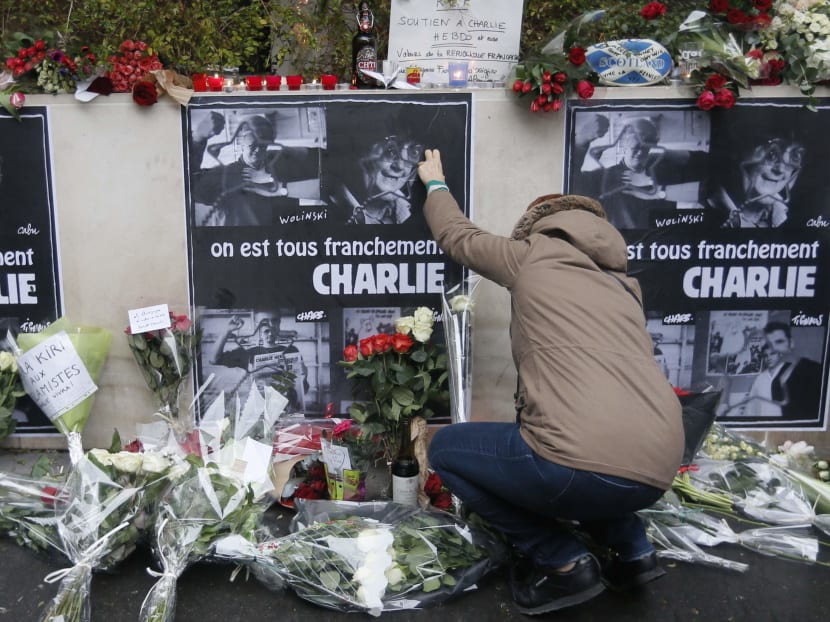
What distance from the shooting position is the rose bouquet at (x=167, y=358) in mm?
3617

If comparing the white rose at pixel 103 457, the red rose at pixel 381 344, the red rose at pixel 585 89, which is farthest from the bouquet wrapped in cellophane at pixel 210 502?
the red rose at pixel 585 89

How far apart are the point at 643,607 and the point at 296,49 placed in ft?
12.9

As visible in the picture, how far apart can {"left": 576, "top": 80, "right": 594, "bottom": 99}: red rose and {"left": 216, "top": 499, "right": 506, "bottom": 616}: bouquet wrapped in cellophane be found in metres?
2.03

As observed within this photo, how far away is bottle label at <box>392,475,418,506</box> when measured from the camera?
3252 millimetres

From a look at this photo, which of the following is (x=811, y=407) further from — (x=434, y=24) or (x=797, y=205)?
(x=434, y=24)

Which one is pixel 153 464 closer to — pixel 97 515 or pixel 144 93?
pixel 97 515

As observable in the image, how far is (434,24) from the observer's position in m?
3.74

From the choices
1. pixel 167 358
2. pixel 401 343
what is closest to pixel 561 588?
pixel 401 343

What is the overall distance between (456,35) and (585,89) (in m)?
0.76

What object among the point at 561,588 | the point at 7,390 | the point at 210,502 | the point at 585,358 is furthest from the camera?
the point at 7,390

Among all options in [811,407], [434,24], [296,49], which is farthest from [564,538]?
[296,49]

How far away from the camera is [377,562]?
106 inches

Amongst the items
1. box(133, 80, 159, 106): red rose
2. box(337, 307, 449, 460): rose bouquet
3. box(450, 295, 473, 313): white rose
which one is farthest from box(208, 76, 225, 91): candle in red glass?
box(450, 295, 473, 313): white rose

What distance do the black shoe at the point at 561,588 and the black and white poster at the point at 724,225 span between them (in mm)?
1520
